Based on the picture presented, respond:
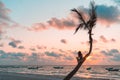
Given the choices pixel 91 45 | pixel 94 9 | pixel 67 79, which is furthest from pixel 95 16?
pixel 67 79

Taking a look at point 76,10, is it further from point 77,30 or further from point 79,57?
point 79,57

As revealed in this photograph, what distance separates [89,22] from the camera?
16.0 metres

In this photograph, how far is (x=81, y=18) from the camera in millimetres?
16094

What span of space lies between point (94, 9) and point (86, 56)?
2747 mm

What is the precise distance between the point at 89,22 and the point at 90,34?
70 cm

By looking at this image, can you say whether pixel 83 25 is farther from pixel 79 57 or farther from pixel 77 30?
pixel 79 57

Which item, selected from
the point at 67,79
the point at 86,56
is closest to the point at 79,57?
the point at 86,56

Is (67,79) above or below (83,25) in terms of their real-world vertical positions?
below

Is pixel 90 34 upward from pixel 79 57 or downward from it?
upward

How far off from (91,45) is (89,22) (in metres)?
1.36

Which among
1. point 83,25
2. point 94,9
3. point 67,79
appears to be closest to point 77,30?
point 83,25

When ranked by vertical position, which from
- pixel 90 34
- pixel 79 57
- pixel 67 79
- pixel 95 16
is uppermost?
pixel 95 16

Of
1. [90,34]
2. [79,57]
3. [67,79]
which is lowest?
[67,79]

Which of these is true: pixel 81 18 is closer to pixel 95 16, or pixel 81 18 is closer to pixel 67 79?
pixel 95 16
